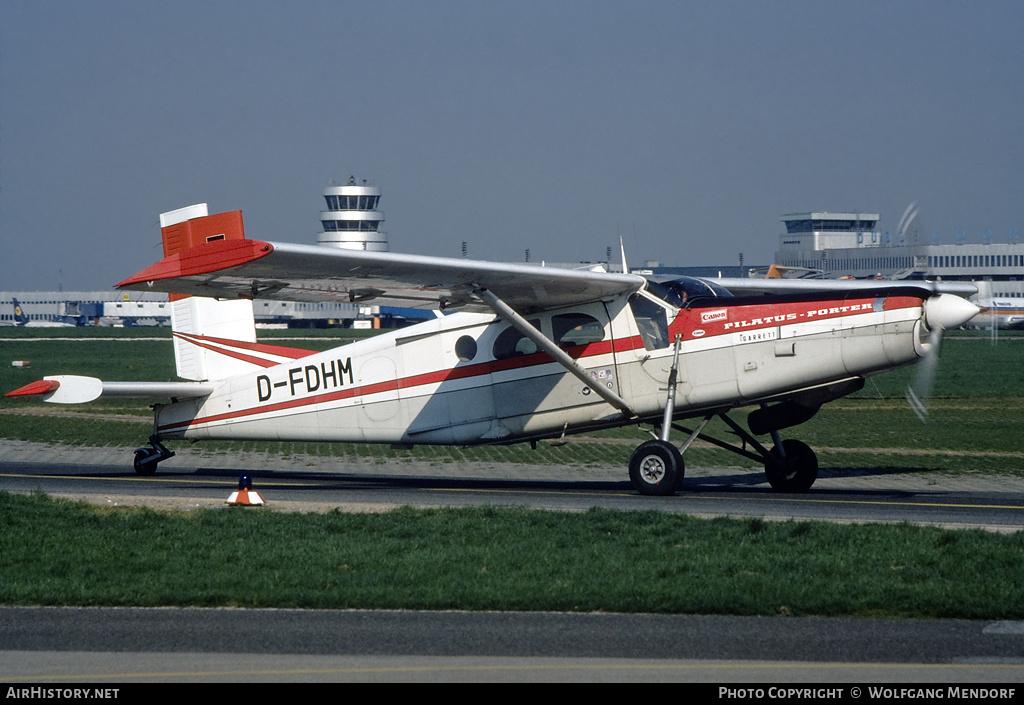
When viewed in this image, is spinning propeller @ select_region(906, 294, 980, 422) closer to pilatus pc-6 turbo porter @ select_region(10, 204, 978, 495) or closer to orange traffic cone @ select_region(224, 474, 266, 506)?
pilatus pc-6 turbo porter @ select_region(10, 204, 978, 495)

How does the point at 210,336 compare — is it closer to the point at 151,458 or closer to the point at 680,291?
the point at 151,458

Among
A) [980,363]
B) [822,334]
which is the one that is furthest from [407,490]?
[980,363]

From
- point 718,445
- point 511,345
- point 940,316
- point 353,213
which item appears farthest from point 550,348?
point 353,213

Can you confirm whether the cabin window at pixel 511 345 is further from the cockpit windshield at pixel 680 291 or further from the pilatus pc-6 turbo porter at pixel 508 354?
the cockpit windshield at pixel 680 291

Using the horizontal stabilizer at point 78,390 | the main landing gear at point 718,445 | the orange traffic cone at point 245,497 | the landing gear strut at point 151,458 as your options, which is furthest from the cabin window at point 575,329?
the landing gear strut at point 151,458

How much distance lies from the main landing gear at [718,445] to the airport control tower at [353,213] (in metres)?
143

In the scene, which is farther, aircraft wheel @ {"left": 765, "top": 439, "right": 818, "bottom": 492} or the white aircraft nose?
aircraft wheel @ {"left": 765, "top": 439, "right": 818, "bottom": 492}

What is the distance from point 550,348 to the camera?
14.4 meters

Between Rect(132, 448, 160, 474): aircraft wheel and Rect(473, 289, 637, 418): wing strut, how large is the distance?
6.37 meters

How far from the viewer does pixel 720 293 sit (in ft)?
49.2

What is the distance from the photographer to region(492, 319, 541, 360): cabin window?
15.3 metres

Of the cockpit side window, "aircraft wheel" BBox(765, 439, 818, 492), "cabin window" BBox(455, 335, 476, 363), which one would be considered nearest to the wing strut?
the cockpit side window

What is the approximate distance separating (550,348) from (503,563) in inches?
216
